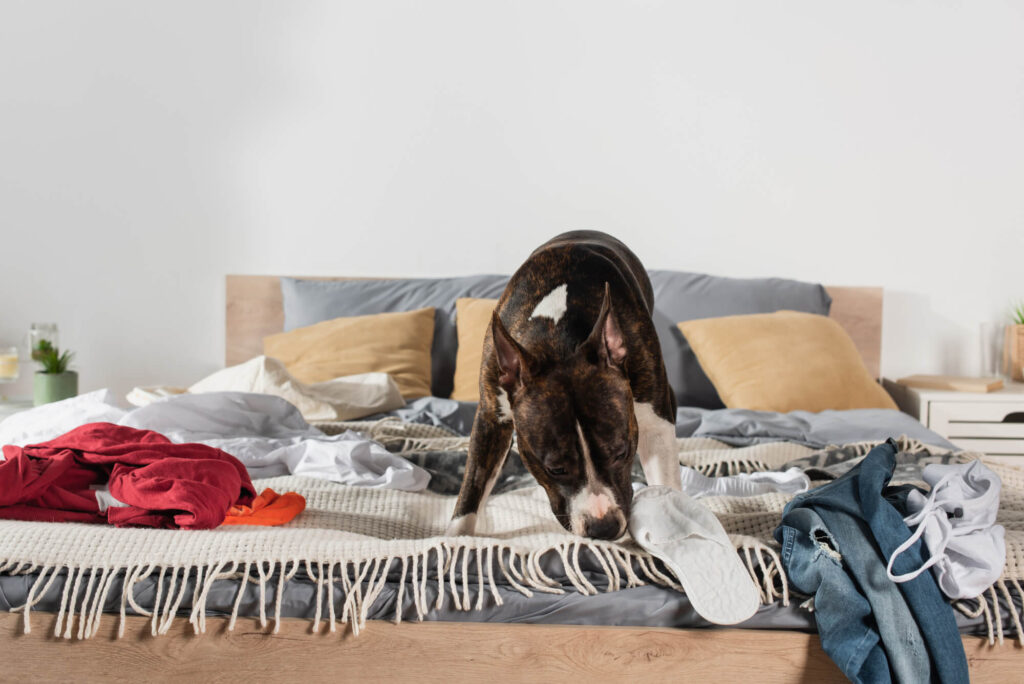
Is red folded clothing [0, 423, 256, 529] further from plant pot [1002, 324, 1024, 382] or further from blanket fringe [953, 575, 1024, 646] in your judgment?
plant pot [1002, 324, 1024, 382]

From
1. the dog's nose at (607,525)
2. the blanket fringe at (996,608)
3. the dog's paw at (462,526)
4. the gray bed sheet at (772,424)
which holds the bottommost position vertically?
the gray bed sheet at (772,424)

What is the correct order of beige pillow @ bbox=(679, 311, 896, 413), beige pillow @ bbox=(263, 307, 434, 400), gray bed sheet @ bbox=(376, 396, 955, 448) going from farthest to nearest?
beige pillow @ bbox=(263, 307, 434, 400) < beige pillow @ bbox=(679, 311, 896, 413) < gray bed sheet @ bbox=(376, 396, 955, 448)

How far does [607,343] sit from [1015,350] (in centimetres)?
272

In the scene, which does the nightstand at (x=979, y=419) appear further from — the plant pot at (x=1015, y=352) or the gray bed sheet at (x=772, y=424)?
the gray bed sheet at (x=772, y=424)

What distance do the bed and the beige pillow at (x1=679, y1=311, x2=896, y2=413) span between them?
5.04ft

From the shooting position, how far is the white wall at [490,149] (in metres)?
3.50

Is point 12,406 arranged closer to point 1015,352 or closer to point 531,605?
point 531,605

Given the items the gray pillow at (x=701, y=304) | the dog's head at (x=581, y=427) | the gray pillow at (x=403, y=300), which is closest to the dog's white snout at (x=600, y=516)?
the dog's head at (x=581, y=427)

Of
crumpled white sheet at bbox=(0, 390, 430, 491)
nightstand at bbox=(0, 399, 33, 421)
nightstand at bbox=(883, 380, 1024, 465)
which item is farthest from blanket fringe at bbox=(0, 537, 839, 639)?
nightstand at bbox=(0, 399, 33, 421)

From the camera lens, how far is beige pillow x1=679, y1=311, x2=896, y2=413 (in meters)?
2.79

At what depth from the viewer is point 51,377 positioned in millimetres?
3225

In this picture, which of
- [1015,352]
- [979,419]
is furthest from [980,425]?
[1015,352]

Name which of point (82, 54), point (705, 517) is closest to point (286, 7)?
point (82, 54)

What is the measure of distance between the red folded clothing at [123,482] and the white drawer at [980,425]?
250cm
